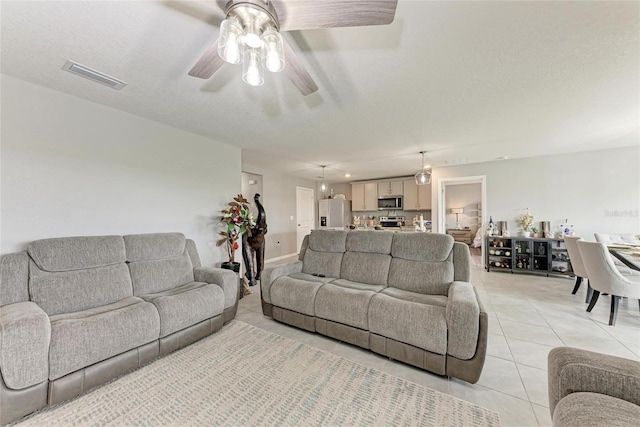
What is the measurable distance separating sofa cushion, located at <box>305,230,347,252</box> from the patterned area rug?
4.27ft

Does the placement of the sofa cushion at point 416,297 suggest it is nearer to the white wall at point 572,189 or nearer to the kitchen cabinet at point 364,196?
the white wall at point 572,189

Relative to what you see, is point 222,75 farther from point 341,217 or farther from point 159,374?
point 341,217

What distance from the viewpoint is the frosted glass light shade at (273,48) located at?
3.92 ft

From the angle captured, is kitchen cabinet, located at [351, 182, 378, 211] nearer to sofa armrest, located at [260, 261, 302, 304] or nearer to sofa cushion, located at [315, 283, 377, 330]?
sofa armrest, located at [260, 261, 302, 304]

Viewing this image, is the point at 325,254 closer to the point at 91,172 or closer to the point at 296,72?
the point at 296,72

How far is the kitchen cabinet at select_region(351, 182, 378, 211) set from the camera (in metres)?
8.02

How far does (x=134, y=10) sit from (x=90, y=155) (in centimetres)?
186

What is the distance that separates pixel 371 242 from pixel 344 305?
0.95 meters

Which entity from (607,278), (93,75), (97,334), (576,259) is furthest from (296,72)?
(576,259)

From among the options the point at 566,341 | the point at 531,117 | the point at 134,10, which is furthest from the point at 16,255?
the point at 531,117

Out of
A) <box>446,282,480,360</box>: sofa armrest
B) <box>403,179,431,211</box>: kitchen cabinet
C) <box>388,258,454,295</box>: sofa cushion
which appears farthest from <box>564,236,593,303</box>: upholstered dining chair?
<box>403,179,431,211</box>: kitchen cabinet

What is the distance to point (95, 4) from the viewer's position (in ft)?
4.49

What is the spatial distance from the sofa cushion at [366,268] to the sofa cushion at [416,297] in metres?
0.24

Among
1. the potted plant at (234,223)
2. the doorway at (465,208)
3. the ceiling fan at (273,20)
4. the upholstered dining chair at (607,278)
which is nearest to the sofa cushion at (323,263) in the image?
the potted plant at (234,223)
